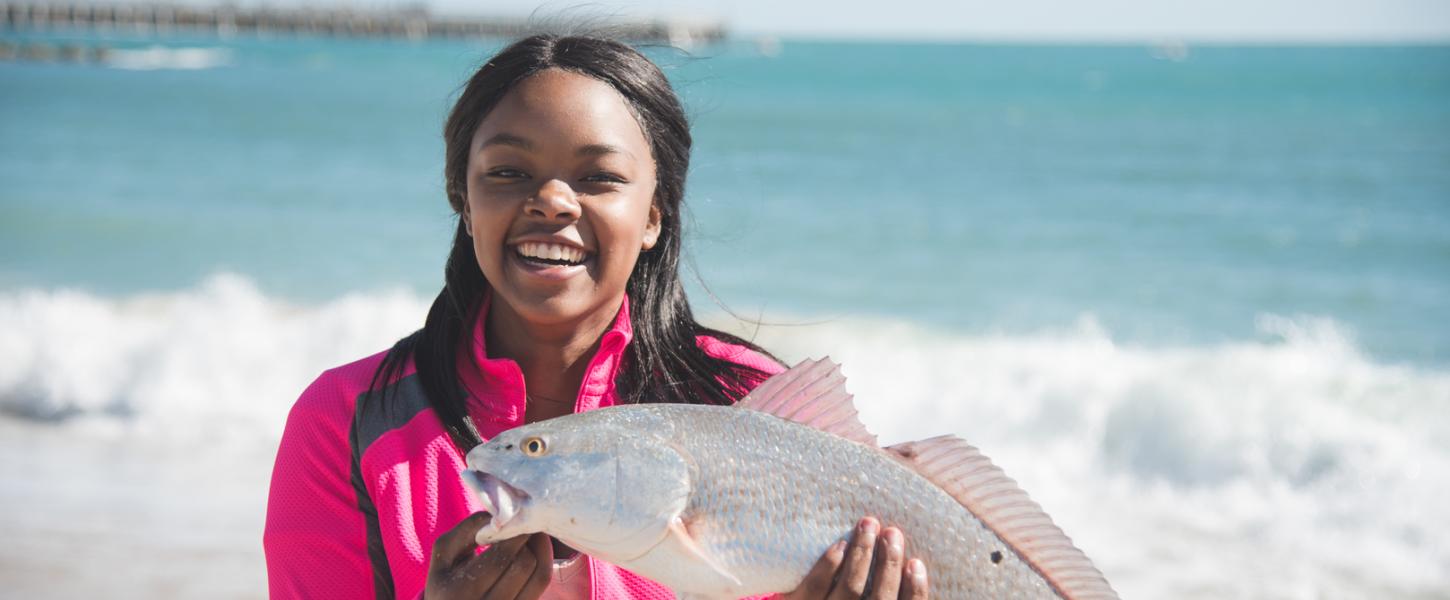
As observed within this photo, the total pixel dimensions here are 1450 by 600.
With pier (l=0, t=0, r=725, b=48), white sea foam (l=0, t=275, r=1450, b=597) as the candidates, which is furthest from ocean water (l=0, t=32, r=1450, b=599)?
pier (l=0, t=0, r=725, b=48)

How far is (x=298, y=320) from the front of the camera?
10.7m

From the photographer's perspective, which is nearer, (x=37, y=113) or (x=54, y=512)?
(x=54, y=512)

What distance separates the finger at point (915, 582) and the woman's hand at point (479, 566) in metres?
0.58

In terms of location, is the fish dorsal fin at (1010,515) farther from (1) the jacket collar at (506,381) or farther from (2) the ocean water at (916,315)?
(2) the ocean water at (916,315)

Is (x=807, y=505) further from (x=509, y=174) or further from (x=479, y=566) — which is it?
(x=509, y=174)

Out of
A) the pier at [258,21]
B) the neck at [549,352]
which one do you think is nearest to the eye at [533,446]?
the neck at [549,352]

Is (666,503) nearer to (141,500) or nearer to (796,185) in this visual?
(141,500)

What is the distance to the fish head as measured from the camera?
1.91m

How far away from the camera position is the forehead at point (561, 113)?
2.41 meters

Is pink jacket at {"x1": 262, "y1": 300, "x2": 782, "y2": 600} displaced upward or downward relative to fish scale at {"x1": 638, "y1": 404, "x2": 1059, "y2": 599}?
downward

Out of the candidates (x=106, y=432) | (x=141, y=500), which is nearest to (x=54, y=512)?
(x=141, y=500)

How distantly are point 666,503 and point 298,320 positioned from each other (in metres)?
9.42

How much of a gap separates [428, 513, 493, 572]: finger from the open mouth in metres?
0.59

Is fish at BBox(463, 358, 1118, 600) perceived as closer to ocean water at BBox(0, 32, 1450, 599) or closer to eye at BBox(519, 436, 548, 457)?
eye at BBox(519, 436, 548, 457)
